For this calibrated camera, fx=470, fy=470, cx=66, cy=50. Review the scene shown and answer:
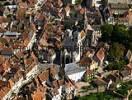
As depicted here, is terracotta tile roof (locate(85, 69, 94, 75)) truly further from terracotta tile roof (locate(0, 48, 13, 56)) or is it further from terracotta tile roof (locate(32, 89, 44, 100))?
terracotta tile roof (locate(0, 48, 13, 56))

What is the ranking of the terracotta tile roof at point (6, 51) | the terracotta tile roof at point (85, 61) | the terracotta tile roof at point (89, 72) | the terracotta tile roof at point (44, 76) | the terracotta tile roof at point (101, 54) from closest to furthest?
the terracotta tile roof at point (44, 76) → the terracotta tile roof at point (89, 72) → the terracotta tile roof at point (85, 61) → the terracotta tile roof at point (101, 54) → the terracotta tile roof at point (6, 51)

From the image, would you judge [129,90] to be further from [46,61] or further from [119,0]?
[119,0]

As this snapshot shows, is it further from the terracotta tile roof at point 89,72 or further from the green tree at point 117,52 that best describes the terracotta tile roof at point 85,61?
the green tree at point 117,52

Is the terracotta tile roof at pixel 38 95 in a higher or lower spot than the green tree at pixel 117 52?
lower

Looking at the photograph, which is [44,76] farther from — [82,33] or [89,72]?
[82,33]

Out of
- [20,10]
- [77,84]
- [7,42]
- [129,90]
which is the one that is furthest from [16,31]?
[129,90]

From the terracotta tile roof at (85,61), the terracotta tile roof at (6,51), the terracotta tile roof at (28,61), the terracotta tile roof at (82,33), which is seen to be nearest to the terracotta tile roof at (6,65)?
the terracotta tile roof at (28,61)

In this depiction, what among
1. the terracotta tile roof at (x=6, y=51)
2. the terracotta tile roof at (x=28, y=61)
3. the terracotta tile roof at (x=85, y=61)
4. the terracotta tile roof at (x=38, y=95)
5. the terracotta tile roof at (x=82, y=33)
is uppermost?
the terracotta tile roof at (x=82, y=33)

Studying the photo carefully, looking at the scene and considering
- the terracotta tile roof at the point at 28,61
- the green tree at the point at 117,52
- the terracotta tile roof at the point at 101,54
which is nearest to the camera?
the terracotta tile roof at the point at 28,61

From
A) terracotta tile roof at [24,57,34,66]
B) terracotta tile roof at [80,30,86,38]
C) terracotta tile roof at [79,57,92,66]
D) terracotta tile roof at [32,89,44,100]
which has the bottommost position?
terracotta tile roof at [32,89,44,100]

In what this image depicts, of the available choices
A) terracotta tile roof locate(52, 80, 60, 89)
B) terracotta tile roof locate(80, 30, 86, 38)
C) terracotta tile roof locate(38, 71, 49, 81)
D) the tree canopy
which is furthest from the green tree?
terracotta tile roof locate(52, 80, 60, 89)
